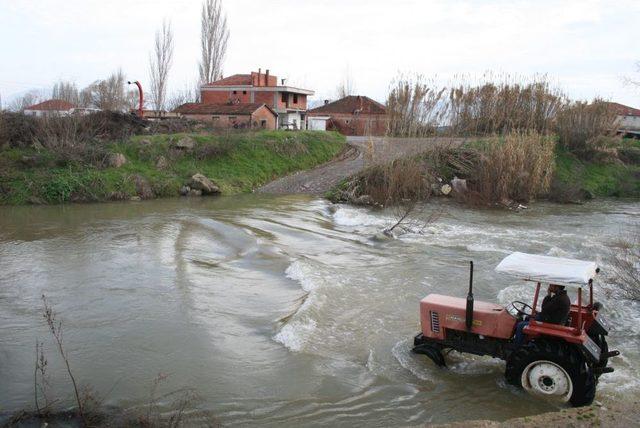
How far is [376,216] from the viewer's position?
69.9ft

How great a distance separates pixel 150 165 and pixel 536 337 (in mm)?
22316

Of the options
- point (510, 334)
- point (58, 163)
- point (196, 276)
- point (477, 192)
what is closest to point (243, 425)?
point (510, 334)

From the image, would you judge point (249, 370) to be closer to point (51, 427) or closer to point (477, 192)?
point (51, 427)

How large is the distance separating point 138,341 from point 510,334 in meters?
5.79

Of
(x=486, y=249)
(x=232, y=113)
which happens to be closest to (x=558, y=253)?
(x=486, y=249)

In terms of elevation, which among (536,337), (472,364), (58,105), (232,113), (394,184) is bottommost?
(472,364)

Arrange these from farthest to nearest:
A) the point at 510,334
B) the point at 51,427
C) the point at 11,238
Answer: the point at 11,238 → the point at 510,334 → the point at 51,427

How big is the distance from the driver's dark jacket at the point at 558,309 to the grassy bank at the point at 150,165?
66.9ft

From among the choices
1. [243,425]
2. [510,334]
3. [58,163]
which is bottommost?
[243,425]

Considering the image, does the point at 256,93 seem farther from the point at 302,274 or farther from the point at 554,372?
the point at 554,372

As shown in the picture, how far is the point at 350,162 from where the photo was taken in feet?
103

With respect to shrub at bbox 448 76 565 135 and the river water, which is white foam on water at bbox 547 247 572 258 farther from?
shrub at bbox 448 76 565 135

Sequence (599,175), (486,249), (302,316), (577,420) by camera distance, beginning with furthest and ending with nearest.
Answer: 1. (599,175)
2. (486,249)
3. (302,316)
4. (577,420)

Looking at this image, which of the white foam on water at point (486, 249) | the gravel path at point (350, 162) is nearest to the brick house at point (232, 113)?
the gravel path at point (350, 162)
